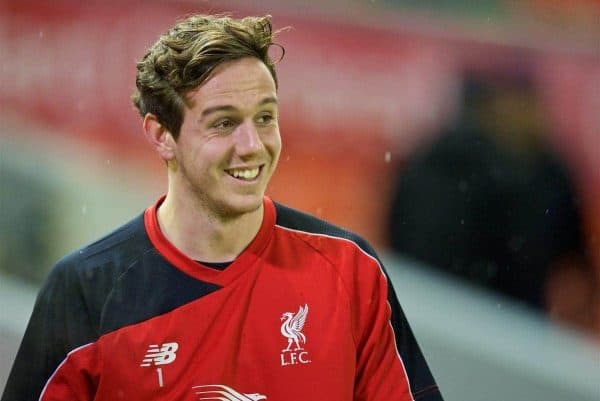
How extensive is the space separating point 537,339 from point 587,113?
732mm

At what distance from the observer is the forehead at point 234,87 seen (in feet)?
7.34

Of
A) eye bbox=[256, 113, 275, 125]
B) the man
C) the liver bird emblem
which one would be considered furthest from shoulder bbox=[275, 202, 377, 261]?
eye bbox=[256, 113, 275, 125]

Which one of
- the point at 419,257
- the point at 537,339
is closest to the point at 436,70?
the point at 419,257

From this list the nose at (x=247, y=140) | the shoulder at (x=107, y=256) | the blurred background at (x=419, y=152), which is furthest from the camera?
the blurred background at (x=419, y=152)

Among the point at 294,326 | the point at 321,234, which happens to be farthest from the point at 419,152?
the point at 294,326

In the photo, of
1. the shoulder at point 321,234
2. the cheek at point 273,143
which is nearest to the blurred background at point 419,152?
the shoulder at point 321,234

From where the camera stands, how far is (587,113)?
3.70m

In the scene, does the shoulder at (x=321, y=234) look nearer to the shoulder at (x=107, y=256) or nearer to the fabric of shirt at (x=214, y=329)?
the fabric of shirt at (x=214, y=329)

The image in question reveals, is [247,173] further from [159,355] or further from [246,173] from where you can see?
[159,355]

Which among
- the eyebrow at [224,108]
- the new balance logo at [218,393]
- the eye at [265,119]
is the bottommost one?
the new balance logo at [218,393]

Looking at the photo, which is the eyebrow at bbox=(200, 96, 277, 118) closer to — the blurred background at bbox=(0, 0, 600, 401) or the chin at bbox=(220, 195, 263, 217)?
the chin at bbox=(220, 195, 263, 217)

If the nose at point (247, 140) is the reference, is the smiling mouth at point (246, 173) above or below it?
below

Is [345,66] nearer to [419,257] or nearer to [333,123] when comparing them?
[333,123]

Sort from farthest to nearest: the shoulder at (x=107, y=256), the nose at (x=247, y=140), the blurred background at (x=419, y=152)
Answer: the blurred background at (x=419, y=152), the shoulder at (x=107, y=256), the nose at (x=247, y=140)
